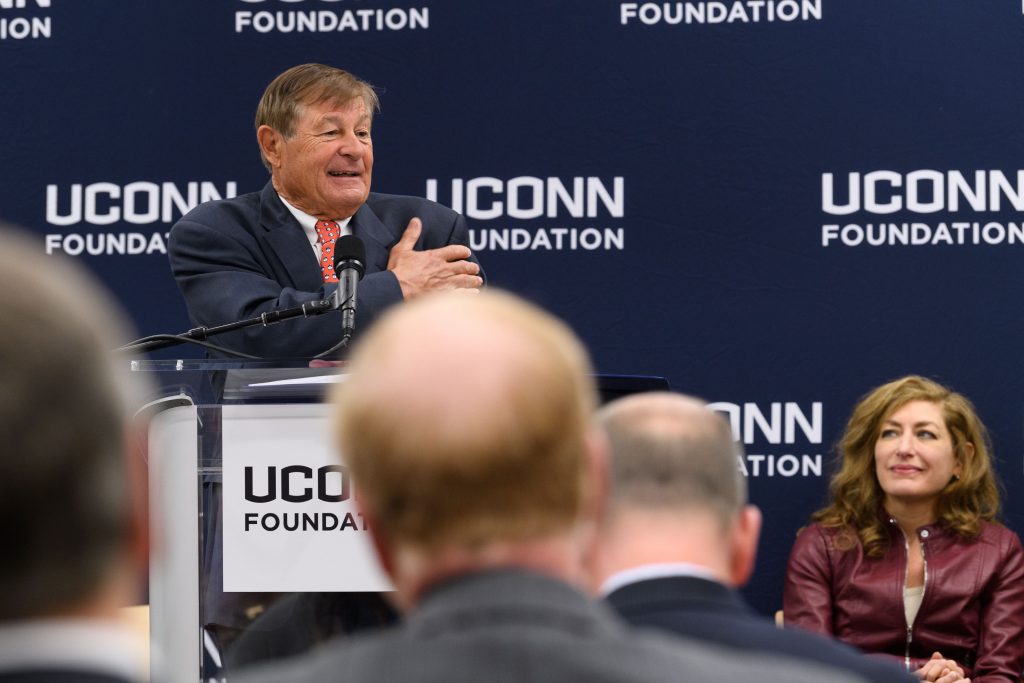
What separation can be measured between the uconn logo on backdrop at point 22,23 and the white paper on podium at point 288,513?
10.4 ft

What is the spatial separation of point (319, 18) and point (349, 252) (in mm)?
2224

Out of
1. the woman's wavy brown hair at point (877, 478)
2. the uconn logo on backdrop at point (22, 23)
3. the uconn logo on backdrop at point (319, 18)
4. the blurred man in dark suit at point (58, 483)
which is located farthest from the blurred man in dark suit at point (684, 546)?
the uconn logo on backdrop at point (22, 23)

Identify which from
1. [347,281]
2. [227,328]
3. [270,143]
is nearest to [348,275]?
[347,281]

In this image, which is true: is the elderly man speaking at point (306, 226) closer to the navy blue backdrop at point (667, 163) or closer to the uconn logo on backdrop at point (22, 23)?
the navy blue backdrop at point (667, 163)

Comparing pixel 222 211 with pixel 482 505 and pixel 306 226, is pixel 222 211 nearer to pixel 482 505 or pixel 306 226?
pixel 306 226

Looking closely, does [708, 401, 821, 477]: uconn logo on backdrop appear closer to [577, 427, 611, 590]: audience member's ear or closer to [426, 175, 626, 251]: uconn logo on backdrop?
[426, 175, 626, 251]: uconn logo on backdrop

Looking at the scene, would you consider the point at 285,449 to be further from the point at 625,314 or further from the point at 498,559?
the point at 625,314

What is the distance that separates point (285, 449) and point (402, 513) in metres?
1.60

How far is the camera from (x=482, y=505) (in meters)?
0.96

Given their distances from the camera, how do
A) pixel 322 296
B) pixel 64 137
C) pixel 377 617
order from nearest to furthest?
1. pixel 377 617
2. pixel 322 296
3. pixel 64 137

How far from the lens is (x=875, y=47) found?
495cm

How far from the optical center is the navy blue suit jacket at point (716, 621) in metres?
1.36

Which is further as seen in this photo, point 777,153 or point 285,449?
point 777,153

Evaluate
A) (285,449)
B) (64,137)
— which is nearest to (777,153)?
(64,137)
